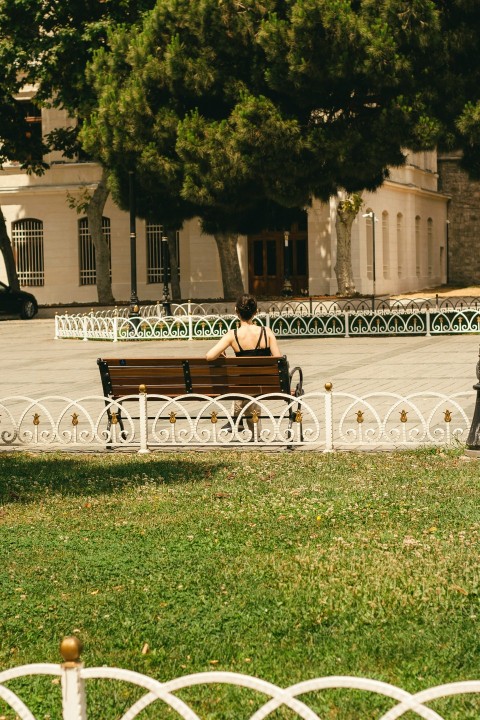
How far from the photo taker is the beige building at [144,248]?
143 ft

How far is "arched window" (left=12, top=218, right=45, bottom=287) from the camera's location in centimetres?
4625

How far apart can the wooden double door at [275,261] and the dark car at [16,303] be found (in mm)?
9368

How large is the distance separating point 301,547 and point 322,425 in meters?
5.23

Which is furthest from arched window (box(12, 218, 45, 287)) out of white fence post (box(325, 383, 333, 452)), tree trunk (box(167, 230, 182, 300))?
white fence post (box(325, 383, 333, 452))

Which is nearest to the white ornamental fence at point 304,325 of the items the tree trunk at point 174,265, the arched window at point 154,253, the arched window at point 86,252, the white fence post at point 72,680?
the tree trunk at point 174,265

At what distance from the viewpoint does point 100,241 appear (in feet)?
133

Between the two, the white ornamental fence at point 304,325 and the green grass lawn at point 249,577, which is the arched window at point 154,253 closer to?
the white ornamental fence at point 304,325

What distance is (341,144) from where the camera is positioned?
24.6 metres

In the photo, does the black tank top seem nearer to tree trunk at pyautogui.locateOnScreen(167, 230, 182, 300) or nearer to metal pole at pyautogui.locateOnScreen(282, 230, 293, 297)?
metal pole at pyautogui.locateOnScreen(282, 230, 293, 297)

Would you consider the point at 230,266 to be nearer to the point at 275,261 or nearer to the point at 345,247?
the point at 345,247

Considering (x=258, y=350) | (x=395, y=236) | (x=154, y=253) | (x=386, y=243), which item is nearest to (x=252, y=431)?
(x=258, y=350)

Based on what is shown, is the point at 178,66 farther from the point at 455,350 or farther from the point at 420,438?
the point at 420,438

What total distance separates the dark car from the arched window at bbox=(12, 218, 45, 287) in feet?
26.3

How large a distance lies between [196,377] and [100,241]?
100 feet
